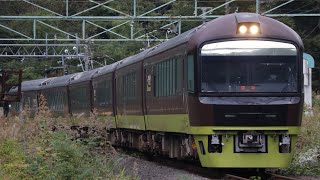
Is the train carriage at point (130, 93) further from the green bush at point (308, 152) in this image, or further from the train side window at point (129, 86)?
the green bush at point (308, 152)

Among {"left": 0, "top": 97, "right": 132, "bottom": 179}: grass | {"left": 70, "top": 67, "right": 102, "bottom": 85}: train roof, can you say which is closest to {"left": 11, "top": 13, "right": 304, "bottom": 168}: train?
{"left": 0, "top": 97, "right": 132, "bottom": 179}: grass

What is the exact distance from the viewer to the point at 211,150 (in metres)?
12.6

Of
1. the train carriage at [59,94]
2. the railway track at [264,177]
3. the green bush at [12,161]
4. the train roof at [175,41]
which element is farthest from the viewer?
the train carriage at [59,94]

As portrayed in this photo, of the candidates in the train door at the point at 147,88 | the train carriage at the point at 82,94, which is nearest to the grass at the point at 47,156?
the train door at the point at 147,88

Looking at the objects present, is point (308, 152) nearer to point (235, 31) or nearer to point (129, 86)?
point (235, 31)

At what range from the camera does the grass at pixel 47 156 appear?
1077 cm

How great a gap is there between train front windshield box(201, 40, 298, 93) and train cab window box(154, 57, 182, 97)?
145cm

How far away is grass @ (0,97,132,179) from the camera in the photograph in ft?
35.3

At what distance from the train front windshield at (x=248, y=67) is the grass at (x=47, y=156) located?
8.01 ft

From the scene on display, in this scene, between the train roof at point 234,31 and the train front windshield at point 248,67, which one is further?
the train roof at point 234,31

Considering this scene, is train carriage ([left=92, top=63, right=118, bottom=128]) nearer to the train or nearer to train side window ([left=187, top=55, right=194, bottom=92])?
train side window ([left=187, top=55, right=194, bottom=92])

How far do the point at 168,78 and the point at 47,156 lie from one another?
4.87 m

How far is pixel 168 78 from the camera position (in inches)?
604

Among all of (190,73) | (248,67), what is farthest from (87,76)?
(248,67)
